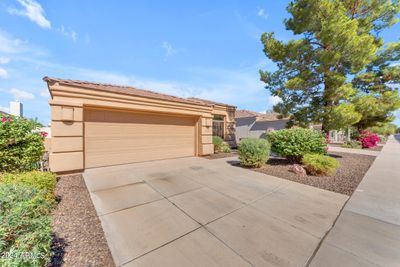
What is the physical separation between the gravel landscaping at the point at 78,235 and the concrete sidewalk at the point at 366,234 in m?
2.89

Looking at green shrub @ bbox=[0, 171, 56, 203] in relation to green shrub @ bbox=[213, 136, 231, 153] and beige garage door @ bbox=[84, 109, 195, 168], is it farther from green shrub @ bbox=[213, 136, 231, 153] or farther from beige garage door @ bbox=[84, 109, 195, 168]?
green shrub @ bbox=[213, 136, 231, 153]

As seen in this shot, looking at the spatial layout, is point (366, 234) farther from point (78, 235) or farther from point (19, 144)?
point (19, 144)

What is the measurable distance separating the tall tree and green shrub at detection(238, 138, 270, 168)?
13.1 feet

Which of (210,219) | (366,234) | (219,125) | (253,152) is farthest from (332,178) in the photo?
(219,125)

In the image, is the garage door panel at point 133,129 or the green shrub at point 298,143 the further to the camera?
the green shrub at point 298,143

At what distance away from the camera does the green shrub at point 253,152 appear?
699 cm

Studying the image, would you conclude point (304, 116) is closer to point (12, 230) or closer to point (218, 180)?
point (218, 180)

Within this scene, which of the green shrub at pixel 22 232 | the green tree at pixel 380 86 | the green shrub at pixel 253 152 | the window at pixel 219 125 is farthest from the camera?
the window at pixel 219 125

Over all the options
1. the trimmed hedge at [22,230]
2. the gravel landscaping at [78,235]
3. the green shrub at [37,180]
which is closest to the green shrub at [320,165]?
the gravel landscaping at [78,235]

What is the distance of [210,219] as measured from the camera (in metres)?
3.22

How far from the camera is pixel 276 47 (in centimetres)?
971

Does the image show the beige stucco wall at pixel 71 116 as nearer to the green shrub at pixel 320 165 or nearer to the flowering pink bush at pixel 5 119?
the flowering pink bush at pixel 5 119

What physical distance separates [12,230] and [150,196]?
2.70 metres

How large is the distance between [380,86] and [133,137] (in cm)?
1544
